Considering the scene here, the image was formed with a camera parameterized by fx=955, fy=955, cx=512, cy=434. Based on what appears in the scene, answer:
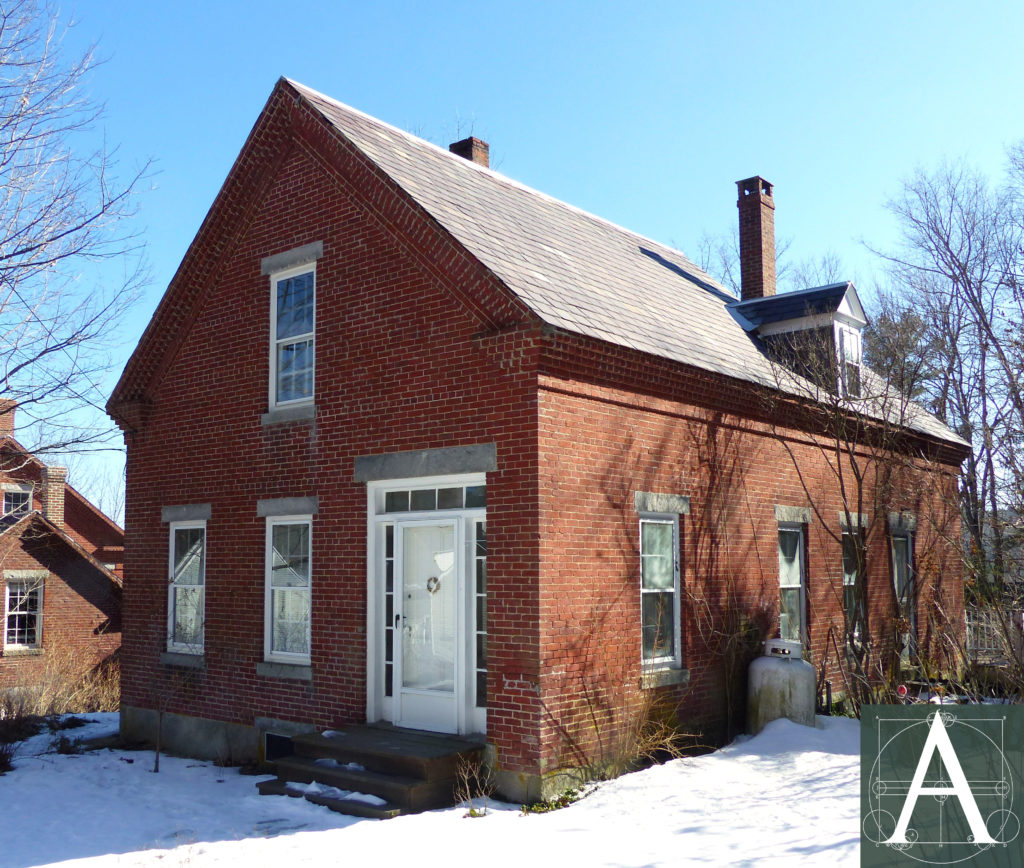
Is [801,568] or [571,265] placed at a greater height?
[571,265]

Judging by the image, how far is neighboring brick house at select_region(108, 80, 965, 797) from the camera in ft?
30.7

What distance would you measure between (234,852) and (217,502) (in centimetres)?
589

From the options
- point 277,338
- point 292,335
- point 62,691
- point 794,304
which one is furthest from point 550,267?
point 62,691

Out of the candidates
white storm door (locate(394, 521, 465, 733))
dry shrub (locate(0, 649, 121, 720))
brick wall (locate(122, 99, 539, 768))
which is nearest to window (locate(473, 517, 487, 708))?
white storm door (locate(394, 521, 465, 733))

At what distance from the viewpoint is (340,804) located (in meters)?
8.65

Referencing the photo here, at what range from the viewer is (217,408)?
12797 millimetres

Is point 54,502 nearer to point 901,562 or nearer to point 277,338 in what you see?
point 277,338

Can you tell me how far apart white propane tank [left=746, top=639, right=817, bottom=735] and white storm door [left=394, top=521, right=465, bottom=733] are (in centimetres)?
387

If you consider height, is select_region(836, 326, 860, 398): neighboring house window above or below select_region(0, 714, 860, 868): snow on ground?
above

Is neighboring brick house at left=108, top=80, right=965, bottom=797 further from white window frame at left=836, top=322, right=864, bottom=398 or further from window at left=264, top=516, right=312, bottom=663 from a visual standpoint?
white window frame at left=836, top=322, right=864, bottom=398

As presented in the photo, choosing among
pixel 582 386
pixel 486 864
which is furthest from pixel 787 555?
pixel 486 864

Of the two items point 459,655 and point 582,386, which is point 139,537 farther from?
point 582,386

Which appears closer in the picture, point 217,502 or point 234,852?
point 234,852

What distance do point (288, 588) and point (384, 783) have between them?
11.5 ft
